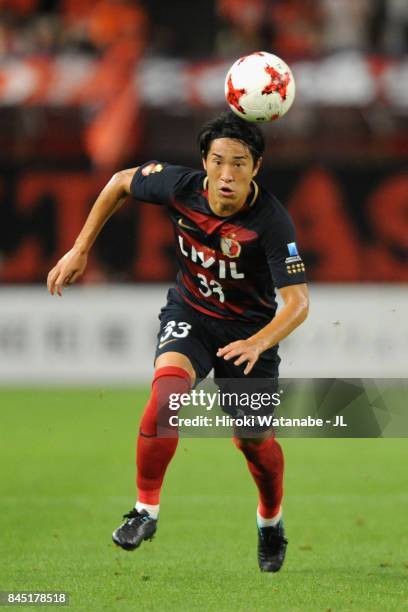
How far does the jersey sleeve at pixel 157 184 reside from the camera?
6.83 metres

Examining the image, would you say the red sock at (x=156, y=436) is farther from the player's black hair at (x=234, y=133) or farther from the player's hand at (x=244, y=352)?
the player's black hair at (x=234, y=133)

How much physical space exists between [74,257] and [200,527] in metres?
2.53

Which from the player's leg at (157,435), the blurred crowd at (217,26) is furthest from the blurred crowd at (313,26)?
the player's leg at (157,435)

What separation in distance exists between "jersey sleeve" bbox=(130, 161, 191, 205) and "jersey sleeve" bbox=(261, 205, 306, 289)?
0.60m

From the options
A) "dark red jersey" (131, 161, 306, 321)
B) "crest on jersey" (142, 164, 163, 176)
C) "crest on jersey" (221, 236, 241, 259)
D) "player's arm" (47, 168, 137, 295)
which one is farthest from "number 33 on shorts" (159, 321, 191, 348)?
"crest on jersey" (142, 164, 163, 176)

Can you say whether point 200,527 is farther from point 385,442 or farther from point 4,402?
point 4,402

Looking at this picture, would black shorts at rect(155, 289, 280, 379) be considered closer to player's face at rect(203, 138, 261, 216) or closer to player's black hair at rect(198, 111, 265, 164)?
player's face at rect(203, 138, 261, 216)

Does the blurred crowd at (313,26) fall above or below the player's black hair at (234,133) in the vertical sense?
above

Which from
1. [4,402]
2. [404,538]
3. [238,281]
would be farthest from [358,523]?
[4,402]

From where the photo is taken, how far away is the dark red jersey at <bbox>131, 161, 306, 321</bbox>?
659 centimetres

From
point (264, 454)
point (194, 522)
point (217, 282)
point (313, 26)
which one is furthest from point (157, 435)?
point (313, 26)

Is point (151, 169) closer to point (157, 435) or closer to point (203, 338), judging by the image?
point (203, 338)

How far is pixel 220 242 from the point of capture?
6.71m

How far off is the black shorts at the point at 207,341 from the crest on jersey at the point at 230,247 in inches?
15.5
